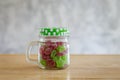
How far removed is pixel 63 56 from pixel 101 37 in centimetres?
195

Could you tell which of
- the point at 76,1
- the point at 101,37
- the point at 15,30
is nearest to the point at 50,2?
the point at 76,1

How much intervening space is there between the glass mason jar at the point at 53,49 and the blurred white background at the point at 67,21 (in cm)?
181

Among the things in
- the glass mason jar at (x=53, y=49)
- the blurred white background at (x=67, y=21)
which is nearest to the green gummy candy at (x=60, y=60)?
the glass mason jar at (x=53, y=49)

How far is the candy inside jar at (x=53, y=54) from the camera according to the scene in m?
0.84

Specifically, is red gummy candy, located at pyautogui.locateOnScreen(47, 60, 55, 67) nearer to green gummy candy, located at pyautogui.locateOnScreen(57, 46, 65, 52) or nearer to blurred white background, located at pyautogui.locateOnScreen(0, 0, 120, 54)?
green gummy candy, located at pyautogui.locateOnScreen(57, 46, 65, 52)

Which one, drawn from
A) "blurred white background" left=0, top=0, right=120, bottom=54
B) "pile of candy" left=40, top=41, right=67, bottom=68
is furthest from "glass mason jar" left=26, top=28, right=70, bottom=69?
"blurred white background" left=0, top=0, right=120, bottom=54

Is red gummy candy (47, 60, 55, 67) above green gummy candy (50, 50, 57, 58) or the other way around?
the other way around

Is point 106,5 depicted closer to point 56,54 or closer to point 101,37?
point 101,37

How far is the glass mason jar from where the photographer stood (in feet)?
2.77

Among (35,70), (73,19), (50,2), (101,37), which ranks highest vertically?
(50,2)

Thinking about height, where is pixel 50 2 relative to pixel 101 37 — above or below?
above

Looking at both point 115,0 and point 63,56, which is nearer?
point 63,56

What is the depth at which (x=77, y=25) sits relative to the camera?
269 cm

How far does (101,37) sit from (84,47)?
0.22 m
